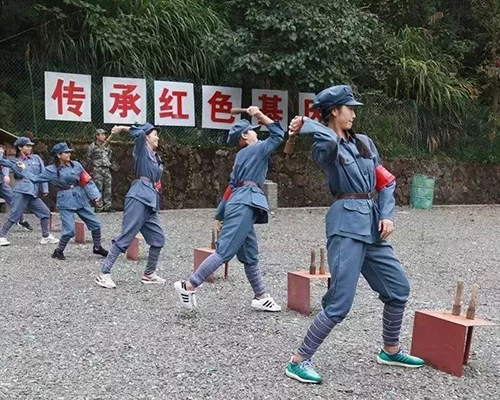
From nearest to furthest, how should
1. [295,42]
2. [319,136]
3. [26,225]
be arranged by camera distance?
[319,136] < [26,225] < [295,42]

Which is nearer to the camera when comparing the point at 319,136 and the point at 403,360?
the point at 319,136

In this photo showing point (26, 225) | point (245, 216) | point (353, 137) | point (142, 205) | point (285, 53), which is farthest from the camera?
point (285, 53)

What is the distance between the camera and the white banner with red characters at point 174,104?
582 inches

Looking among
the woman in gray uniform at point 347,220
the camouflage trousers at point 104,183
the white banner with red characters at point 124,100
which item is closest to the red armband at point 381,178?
the woman in gray uniform at point 347,220

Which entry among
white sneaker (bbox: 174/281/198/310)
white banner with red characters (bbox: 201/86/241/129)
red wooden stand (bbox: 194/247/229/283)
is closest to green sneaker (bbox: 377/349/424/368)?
white sneaker (bbox: 174/281/198/310)

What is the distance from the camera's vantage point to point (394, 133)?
691 inches

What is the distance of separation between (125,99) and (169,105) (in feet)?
A: 3.04

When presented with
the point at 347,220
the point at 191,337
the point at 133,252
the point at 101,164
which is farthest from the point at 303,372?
the point at 101,164

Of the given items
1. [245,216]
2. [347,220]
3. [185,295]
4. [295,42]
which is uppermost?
[295,42]

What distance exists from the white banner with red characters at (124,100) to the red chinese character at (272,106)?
8.79ft

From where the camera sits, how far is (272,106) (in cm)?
1580

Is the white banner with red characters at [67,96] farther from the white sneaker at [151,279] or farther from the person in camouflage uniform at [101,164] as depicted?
the white sneaker at [151,279]

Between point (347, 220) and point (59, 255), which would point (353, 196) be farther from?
point (59, 255)

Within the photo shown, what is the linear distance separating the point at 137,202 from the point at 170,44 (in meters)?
9.67
